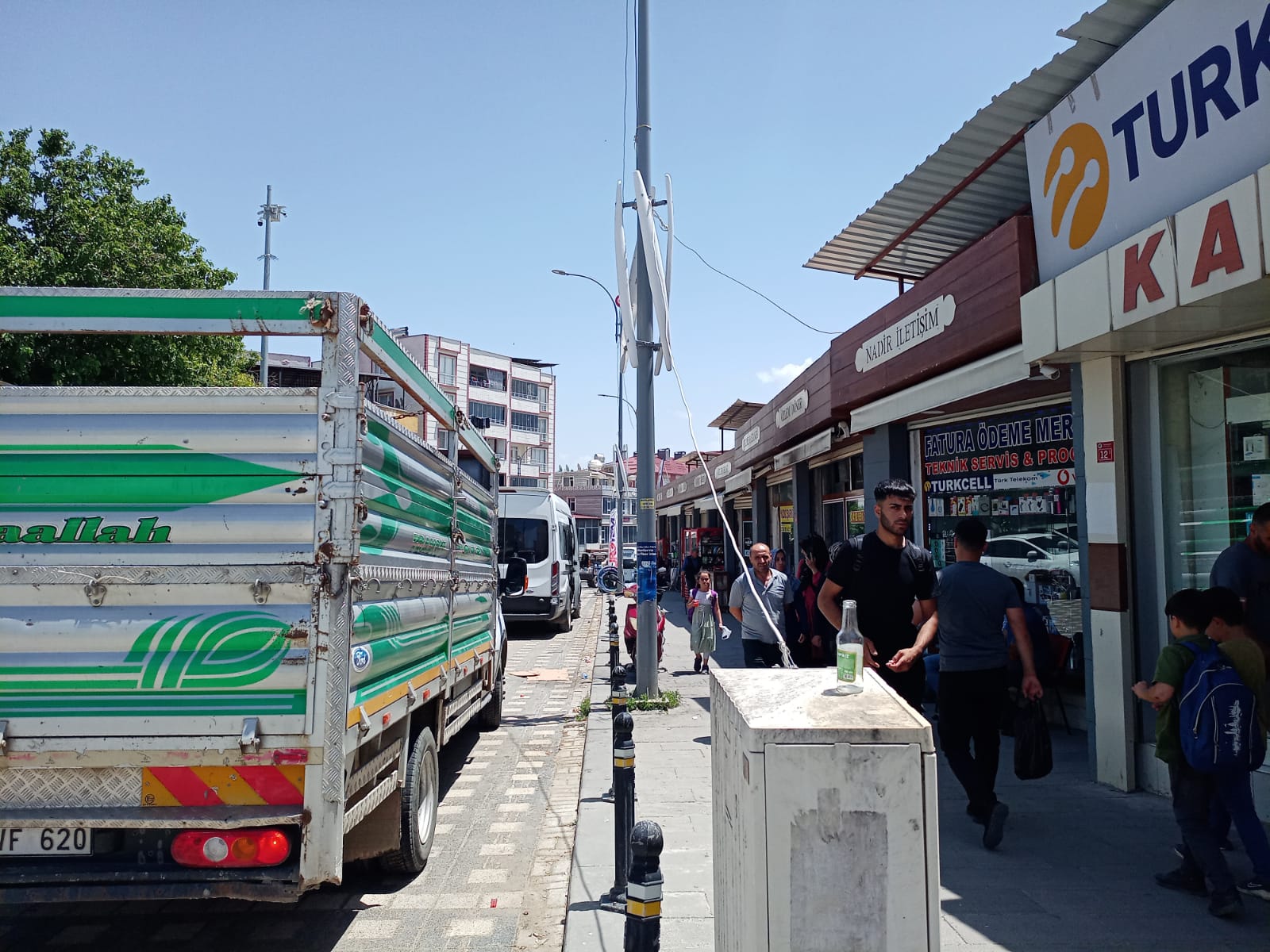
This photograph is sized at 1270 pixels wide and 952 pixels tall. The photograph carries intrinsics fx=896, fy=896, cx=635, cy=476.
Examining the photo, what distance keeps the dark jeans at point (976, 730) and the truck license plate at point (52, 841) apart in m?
4.16

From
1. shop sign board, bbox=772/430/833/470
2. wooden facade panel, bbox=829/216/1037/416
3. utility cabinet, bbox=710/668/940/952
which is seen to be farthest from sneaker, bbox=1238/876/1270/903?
shop sign board, bbox=772/430/833/470

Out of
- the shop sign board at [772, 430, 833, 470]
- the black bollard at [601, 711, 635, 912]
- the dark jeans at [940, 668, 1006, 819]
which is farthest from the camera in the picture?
the shop sign board at [772, 430, 833, 470]

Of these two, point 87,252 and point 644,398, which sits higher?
point 87,252

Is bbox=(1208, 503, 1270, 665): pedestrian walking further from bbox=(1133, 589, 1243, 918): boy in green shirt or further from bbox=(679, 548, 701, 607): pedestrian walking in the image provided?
bbox=(679, 548, 701, 607): pedestrian walking

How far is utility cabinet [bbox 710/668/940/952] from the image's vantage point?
7.01 ft

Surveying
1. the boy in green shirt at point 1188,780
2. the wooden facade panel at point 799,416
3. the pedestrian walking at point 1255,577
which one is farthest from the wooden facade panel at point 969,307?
the boy in green shirt at point 1188,780

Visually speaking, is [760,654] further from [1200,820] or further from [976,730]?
[1200,820]

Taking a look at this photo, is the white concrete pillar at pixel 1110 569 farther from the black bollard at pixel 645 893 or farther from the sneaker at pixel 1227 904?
the black bollard at pixel 645 893

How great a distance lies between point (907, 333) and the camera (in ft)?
28.6

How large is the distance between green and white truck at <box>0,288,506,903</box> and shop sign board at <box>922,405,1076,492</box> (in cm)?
581

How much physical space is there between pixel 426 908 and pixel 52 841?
6.07 feet

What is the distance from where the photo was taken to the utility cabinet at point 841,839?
7.01 feet

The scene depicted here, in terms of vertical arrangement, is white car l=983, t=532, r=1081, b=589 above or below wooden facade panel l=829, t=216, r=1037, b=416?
below

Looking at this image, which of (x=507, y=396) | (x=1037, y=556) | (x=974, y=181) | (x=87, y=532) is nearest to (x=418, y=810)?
(x=87, y=532)
